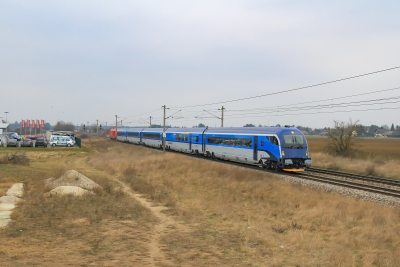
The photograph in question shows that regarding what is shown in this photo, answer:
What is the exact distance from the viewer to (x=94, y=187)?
54.9 feet

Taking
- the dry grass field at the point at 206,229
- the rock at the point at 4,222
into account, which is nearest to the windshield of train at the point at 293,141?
the dry grass field at the point at 206,229

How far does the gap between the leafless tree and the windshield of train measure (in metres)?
14.8

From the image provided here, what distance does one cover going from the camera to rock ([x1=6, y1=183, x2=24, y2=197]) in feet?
50.1

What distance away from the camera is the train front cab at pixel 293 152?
74.5 ft

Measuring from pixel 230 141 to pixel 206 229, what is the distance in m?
19.1

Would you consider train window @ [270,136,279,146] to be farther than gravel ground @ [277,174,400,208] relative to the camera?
Yes

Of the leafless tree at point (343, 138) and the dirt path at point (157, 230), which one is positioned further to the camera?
the leafless tree at point (343, 138)

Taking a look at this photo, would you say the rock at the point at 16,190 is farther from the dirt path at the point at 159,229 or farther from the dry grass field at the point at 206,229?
the dirt path at the point at 159,229

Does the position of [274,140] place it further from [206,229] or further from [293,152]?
[206,229]

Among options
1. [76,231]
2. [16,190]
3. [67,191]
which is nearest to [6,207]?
[67,191]

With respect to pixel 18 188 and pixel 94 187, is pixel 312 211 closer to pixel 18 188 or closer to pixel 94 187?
pixel 94 187

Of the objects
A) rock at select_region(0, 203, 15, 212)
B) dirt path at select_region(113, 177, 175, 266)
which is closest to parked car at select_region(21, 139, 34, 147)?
dirt path at select_region(113, 177, 175, 266)

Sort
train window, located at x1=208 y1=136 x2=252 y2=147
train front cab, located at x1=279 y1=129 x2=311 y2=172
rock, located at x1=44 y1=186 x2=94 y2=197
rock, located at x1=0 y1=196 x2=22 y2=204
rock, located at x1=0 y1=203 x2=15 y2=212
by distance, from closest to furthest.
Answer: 1. rock, located at x1=0 y1=203 x2=15 y2=212
2. rock, located at x1=0 y1=196 x2=22 y2=204
3. rock, located at x1=44 y1=186 x2=94 y2=197
4. train front cab, located at x1=279 y1=129 x2=311 y2=172
5. train window, located at x1=208 y1=136 x2=252 y2=147

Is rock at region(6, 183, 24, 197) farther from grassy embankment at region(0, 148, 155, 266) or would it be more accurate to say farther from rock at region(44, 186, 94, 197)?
rock at region(44, 186, 94, 197)
